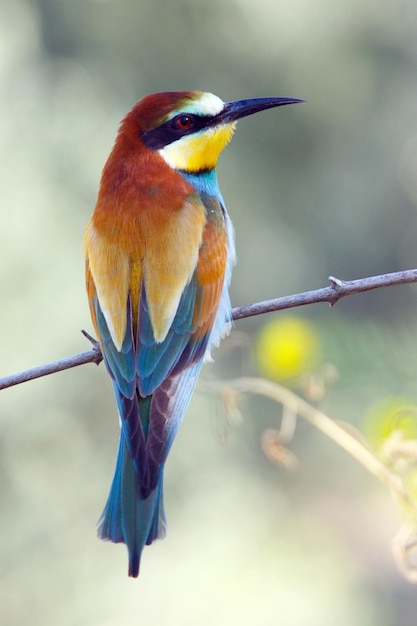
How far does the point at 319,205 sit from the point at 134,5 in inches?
59.8

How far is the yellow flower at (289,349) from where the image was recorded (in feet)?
4.94

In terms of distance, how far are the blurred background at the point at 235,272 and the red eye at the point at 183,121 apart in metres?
1.20

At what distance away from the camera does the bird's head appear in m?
2.43

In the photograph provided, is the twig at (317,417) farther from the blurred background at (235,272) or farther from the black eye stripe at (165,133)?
the blurred background at (235,272)

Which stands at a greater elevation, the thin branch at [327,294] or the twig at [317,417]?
the thin branch at [327,294]

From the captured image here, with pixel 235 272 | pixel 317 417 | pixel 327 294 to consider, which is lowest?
pixel 235 272

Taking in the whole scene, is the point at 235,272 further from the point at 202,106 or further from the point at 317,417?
the point at 317,417

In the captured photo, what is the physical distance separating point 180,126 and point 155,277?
0.54m

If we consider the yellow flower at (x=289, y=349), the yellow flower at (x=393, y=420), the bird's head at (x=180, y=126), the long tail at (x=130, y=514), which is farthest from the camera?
the bird's head at (x=180, y=126)

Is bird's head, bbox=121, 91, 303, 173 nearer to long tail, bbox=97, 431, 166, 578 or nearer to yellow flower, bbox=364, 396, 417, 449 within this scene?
long tail, bbox=97, 431, 166, 578

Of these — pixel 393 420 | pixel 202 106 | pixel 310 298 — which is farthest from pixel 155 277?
pixel 393 420

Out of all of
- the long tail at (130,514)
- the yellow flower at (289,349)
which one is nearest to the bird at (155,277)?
the long tail at (130,514)

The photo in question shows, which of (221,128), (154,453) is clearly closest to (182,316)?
(154,453)

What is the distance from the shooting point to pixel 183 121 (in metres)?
2.45
